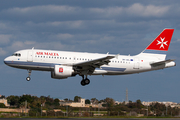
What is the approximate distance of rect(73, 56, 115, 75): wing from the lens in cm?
4416

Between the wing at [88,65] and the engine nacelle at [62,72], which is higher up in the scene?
the wing at [88,65]

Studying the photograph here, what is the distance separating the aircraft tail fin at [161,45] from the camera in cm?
5253

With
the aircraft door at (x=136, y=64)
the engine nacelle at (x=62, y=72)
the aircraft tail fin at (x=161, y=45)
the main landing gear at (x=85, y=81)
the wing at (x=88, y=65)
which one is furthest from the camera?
the aircraft tail fin at (x=161, y=45)

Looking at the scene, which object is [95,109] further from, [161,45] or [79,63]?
[79,63]

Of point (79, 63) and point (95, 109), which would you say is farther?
point (95, 109)

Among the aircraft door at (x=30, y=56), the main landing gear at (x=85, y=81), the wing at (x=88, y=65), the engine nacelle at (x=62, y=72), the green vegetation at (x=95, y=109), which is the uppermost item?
the aircraft door at (x=30, y=56)

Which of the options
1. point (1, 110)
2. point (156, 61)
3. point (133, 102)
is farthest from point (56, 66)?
point (133, 102)

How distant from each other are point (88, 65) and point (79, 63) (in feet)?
5.38

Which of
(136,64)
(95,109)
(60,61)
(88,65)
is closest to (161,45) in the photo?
(136,64)

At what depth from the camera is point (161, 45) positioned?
5322 cm

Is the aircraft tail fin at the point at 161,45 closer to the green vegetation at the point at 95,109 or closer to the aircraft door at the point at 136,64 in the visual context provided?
the aircraft door at the point at 136,64

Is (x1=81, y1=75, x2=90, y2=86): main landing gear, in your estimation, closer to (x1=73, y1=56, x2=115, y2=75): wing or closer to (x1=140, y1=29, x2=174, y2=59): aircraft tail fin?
(x1=73, y1=56, x2=115, y2=75): wing

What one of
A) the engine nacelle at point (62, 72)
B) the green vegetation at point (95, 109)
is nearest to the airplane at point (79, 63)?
the engine nacelle at point (62, 72)

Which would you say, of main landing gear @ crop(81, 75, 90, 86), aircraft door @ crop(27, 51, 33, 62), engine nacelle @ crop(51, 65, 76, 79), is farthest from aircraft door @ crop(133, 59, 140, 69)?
aircraft door @ crop(27, 51, 33, 62)
